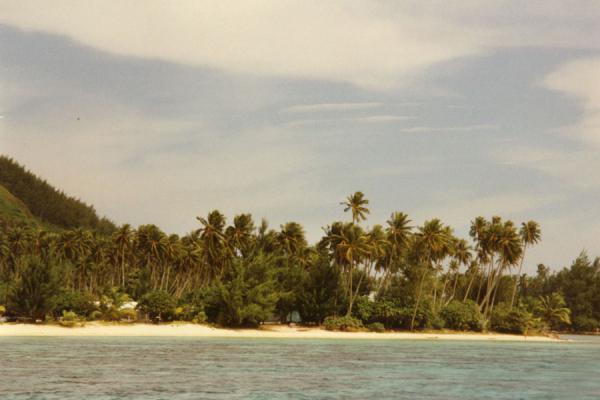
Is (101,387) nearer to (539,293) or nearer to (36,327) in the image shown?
(36,327)

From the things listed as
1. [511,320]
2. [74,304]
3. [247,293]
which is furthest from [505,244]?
[74,304]

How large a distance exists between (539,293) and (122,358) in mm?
131739

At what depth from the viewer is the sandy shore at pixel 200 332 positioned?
78438 mm

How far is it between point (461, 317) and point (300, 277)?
1025 inches

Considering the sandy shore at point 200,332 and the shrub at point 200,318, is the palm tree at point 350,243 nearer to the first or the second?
the sandy shore at point 200,332

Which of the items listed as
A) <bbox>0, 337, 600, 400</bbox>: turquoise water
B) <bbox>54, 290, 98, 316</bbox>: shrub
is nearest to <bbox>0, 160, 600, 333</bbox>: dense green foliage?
<bbox>54, 290, 98, 316</bbox>: shrub

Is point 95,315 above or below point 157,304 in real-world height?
below

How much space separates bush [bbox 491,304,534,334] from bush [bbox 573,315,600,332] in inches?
1758

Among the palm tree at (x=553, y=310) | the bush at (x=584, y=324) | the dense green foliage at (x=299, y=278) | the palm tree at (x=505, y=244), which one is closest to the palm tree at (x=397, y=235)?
the dense green foliage at (x=299, y=278)

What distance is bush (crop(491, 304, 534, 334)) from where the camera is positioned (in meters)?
112

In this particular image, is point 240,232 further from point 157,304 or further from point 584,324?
point 584,324

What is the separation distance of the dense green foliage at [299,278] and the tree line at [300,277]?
0.54 feet

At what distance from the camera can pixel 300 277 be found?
98.6 meters

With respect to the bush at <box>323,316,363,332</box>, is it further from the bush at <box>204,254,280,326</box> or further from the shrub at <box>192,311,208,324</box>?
the shrub at <box>192,311,208,324</box>
